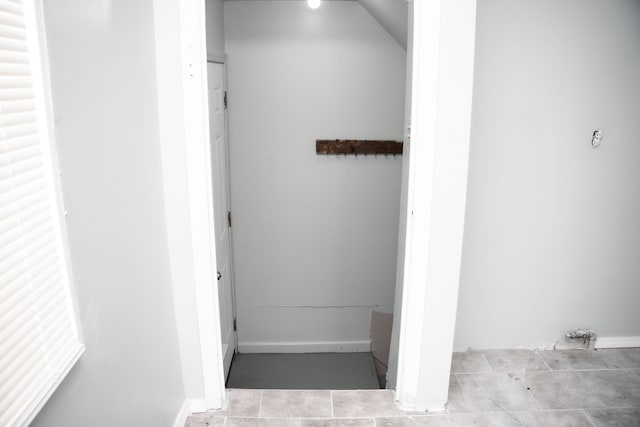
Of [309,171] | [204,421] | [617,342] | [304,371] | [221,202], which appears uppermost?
[309,171]

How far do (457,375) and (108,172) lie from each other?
2.15 m

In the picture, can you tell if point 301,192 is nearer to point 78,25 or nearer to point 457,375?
point 457,375

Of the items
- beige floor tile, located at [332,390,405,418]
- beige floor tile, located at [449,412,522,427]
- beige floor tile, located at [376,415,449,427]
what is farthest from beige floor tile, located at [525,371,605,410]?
beige floor tile, located at [332,390,405,418]

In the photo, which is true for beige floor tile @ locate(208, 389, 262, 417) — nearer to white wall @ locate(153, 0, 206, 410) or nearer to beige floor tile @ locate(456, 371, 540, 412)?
white wall @ locate(153, 0, 206, 410)

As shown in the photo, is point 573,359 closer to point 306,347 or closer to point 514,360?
point 514,360

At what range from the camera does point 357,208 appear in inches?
141

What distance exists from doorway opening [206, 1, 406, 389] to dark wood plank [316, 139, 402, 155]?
0.05m

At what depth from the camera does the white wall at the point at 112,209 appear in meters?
1.21

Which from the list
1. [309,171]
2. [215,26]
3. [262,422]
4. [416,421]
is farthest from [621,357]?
[215,26]

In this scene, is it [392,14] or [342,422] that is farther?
[392,14]

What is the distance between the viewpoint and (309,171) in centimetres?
350

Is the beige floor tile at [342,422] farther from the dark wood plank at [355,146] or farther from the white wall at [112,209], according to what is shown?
the dark wood plank at [355,146]

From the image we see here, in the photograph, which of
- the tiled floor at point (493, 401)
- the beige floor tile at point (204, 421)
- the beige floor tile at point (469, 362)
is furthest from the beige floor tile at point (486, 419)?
the beige floor tile at point (204, 421)

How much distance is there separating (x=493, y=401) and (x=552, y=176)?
51.1 inches
